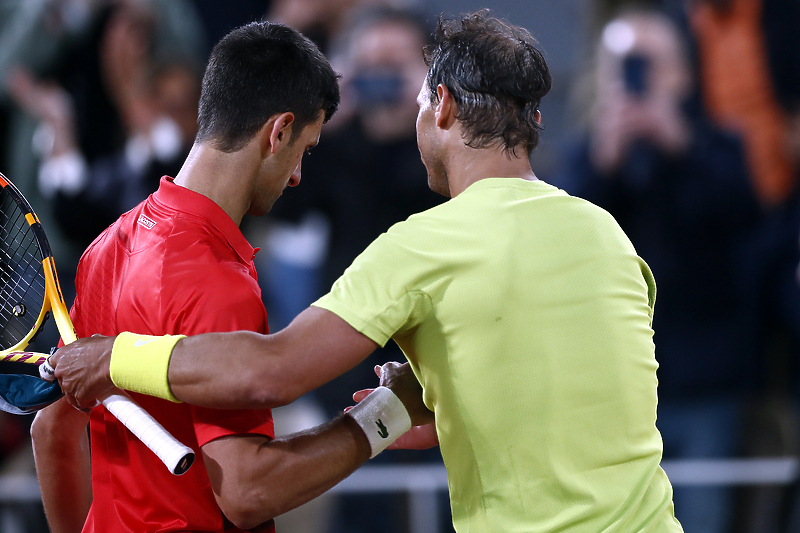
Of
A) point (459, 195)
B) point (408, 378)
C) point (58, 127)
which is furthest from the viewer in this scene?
point (58, 127)

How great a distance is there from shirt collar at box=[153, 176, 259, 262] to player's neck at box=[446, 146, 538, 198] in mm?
525

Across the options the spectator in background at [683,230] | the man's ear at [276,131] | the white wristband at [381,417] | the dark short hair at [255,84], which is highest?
the dark short hair at [255,84]

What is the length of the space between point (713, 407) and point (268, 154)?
3785mm

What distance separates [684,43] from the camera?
5.56 metres

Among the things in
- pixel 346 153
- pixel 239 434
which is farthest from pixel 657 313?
pixel 239 434

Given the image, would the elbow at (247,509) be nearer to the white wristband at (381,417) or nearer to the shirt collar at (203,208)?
the white wristband at (381,417)

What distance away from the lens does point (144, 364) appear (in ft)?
5.62

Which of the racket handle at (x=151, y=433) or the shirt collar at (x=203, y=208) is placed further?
the shirt collar at (x=203, y=208)

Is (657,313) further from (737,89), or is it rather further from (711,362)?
(737,89)

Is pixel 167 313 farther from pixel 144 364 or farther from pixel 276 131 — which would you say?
pixel 276 131

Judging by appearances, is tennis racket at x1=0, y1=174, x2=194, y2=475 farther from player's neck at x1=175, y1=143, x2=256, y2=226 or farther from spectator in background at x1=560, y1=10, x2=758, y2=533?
spectator in background at x1=560, y1=10, x2=758, y2=533

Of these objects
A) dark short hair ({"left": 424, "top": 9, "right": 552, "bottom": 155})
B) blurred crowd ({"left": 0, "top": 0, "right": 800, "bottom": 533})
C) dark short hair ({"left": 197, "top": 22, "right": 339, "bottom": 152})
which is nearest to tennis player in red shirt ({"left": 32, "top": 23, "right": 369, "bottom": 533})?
dark short hair ({"left": 197, "top": 22, "right": 339, "bottom": 152})

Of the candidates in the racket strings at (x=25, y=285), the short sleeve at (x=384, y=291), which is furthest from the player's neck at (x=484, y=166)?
the racket strings at (x=25, y=285)

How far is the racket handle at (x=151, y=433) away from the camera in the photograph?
1699 millimetres
